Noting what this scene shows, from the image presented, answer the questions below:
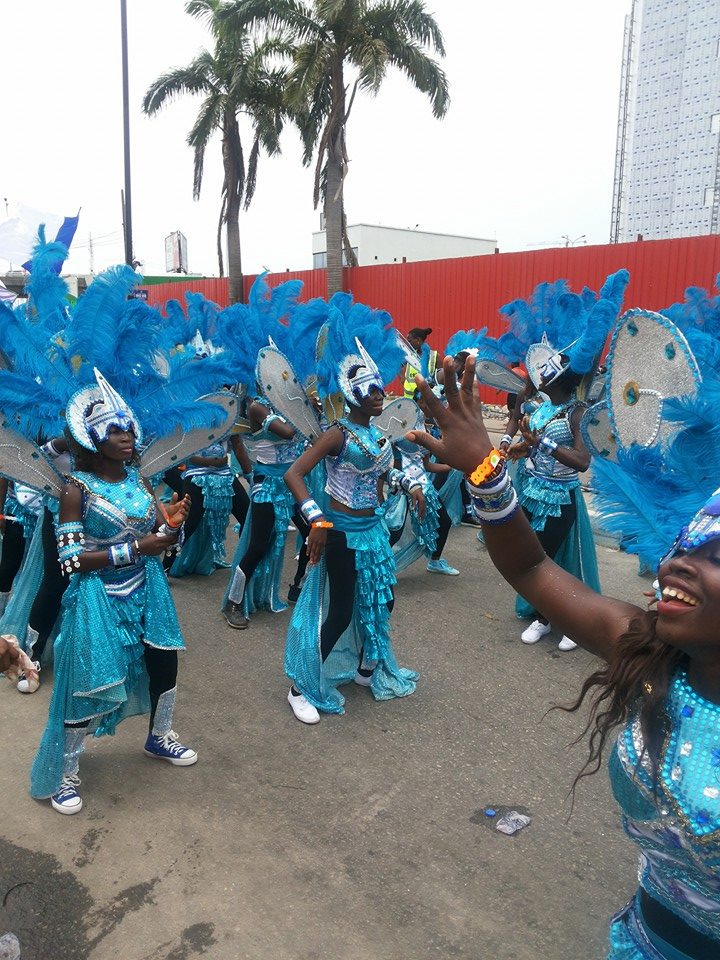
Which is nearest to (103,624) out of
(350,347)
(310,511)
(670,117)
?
(310,511)

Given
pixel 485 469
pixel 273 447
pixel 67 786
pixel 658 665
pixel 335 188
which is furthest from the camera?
pixel 335 188

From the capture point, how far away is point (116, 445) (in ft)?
9.69

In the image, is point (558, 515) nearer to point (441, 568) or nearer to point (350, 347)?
point (441, 568)

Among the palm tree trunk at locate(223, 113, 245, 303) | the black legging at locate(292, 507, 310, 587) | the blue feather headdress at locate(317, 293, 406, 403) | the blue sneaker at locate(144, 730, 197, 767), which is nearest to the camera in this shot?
the blue sneaker at locate(144, 730, 197, 767)

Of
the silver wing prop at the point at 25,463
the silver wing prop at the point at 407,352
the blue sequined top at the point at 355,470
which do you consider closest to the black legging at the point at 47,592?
the silver wing prop at the point at 25,463

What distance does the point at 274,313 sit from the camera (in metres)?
5.66

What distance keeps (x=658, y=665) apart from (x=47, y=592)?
360 centimetres

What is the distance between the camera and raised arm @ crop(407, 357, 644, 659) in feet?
5.12

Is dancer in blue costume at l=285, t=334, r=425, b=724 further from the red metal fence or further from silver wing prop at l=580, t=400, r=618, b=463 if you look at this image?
the red metal fence

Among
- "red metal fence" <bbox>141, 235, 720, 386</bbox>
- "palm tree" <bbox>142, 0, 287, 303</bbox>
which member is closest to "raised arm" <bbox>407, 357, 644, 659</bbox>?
"red metal fence" <bbox>141, 235, 720, 386</bbox>

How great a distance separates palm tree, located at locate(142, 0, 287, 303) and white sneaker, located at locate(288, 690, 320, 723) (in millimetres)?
16774

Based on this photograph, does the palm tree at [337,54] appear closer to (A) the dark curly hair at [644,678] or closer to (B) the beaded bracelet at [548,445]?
(B) the beaded bracelet at [548,445]

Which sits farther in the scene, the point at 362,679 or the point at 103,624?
the point at 362,679

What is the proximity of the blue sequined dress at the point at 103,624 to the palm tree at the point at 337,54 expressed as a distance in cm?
1429
